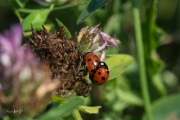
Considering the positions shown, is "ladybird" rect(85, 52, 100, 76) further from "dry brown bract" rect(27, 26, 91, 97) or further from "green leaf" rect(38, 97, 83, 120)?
"green leaf" rect(38, 97, 83, 120)

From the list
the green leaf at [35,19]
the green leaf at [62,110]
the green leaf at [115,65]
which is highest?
the green leaf at [35,19]

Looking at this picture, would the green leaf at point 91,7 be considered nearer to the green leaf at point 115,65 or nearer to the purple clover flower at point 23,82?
the green leaf at point 115,65

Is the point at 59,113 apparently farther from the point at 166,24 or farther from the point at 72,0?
the point at 166,24

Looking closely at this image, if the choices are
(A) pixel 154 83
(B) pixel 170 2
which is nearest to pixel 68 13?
(A) pixel 154 83

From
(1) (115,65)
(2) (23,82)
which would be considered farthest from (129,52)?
(2) (23,82)

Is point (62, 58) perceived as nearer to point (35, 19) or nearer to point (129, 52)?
point (35, 19)

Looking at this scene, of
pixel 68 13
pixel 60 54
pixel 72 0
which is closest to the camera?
pixel 60 54

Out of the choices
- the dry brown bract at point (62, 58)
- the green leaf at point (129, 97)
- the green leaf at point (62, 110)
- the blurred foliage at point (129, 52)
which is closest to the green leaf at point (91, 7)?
the dry brown bract at point (62, 58)

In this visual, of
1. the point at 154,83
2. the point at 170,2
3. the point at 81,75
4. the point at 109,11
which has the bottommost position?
the point at 81,75
